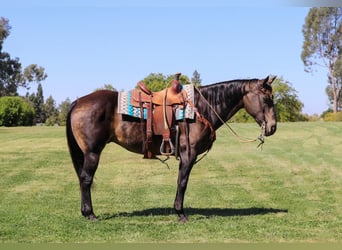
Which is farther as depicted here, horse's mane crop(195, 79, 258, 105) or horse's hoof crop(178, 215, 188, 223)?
horse's mane crop(195, 79, 258, 105)

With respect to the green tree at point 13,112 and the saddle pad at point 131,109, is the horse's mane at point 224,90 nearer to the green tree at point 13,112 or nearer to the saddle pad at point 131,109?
the saddle pad at point 131,109

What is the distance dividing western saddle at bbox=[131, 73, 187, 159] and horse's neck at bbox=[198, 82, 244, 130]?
37 cm

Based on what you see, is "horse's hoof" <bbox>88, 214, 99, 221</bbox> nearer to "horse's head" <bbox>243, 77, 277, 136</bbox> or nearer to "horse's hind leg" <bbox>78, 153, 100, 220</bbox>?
"horse's hind leg" <bbox>78, 153, 100, 220</bbox>

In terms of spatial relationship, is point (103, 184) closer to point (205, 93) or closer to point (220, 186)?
point (220, 186)

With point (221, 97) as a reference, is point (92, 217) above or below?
below

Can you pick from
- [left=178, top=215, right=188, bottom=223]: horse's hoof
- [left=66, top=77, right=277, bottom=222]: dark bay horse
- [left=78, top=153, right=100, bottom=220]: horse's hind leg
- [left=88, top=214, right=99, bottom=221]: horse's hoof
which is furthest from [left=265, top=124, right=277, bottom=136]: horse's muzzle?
[left=88, top=214, right=99, bottom=221]: horse's hoof

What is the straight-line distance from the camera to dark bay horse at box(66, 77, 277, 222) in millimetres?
6320

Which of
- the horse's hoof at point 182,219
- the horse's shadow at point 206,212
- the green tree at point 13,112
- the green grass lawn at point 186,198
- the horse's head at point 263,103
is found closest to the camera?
the green grass lawn at point 186,198

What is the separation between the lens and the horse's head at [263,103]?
6496mm

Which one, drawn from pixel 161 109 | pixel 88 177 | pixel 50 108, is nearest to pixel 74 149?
pixel 88 177

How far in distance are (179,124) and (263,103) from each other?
1287mm

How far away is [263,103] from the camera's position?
652 centimetres

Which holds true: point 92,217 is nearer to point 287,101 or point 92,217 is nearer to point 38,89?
point 287,101

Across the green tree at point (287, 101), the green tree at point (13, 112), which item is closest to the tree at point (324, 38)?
the green tree at point (287, 101)
